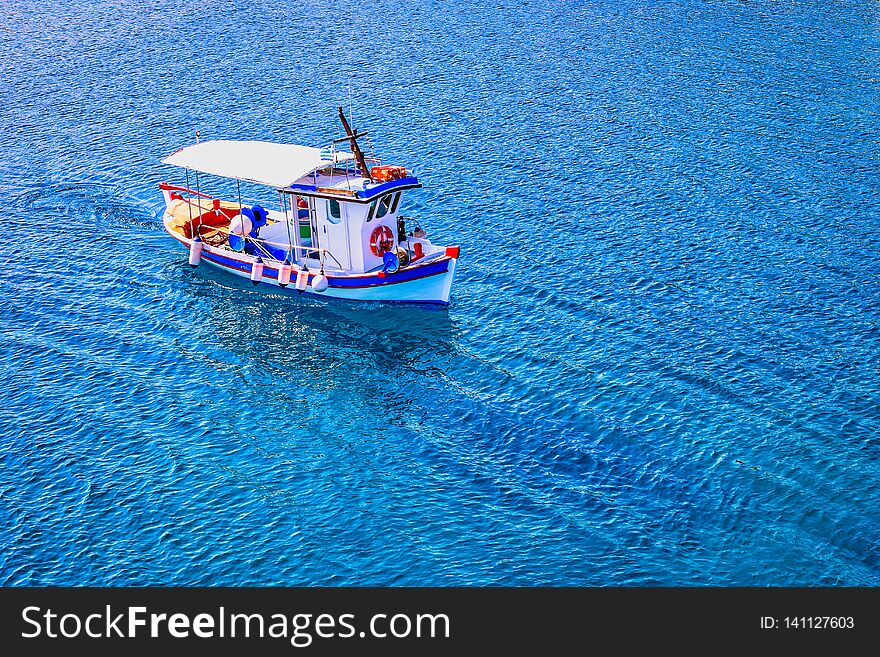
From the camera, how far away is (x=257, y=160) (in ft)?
219

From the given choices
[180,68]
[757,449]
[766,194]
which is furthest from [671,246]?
[180,68]

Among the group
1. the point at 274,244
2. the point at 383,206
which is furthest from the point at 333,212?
the point at 274,244

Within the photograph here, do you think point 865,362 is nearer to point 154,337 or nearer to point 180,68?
point 154,337

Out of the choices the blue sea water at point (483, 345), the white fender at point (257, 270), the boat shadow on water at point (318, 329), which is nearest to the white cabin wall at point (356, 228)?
the boat shadow on water at point (318, 329)

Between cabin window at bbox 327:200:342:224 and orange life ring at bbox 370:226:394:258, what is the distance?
2.27 metres

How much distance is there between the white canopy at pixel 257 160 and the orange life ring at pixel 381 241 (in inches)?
186

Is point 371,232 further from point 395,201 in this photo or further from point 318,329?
point 318,329

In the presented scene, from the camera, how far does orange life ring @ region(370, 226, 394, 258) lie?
65.0 m

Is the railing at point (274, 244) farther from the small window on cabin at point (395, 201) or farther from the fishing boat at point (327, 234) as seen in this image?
the small window on cabin at point (395, 201)

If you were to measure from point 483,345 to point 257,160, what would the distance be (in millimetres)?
18449

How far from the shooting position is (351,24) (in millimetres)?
119688

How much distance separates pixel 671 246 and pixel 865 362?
1667 cm

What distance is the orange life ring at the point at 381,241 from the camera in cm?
6500

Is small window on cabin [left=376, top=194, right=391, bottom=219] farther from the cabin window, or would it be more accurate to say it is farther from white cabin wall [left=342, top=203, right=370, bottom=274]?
the cabin window
